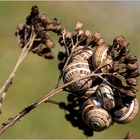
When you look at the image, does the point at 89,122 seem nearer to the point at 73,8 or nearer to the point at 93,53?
the point at 93,53

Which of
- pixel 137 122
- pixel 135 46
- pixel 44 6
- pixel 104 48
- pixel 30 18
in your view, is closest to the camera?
pixel 104 48

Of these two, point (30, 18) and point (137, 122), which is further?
point (137, 122)

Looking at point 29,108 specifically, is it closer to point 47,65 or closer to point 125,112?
point 125,112

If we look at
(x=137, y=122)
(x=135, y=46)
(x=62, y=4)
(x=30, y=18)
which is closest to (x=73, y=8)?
(x=62, y=4)

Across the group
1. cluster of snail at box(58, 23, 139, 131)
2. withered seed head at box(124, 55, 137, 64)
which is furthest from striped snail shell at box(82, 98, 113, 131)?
withered seed head at box(124, 55, 137, 64)

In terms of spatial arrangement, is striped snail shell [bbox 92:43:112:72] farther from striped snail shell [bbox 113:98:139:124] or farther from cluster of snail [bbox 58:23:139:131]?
striped snail shell [bbox 113:98:139:124]

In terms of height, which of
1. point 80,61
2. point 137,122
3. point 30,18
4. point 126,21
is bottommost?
point 137,122

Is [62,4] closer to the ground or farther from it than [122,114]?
farther from it

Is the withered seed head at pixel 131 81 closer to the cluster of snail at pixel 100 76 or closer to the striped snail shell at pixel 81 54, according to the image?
the cluster of snail at pixel 100 76
